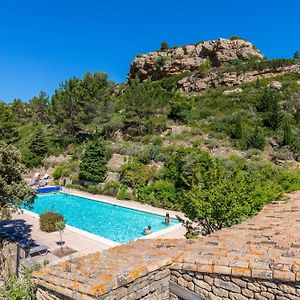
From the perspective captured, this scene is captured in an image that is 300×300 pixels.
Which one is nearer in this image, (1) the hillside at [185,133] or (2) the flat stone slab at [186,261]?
(2) the flat stone slab at [186,261]

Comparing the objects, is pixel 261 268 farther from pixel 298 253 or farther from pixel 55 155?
pixel 55 155

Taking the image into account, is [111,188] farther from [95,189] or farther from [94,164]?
[94,164]

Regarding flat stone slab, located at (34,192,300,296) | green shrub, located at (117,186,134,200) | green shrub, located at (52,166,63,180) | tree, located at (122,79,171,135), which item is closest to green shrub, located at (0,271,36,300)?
flat stone slab, located at (34,192,300,296)

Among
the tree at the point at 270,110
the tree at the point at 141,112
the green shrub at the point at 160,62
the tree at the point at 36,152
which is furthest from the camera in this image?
the green shrub at the point at 160,62

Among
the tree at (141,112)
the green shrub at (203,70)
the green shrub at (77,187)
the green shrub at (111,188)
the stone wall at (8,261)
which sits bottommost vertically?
the stone wall at (8,261)

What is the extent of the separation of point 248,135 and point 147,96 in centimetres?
1159

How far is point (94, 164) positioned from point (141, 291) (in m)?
21.9

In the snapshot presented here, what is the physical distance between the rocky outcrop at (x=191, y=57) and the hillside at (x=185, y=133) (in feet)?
0.72

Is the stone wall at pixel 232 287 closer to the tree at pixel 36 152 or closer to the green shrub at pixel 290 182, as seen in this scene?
the green shrub at pixel 290 182

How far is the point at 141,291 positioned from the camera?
4305 mm

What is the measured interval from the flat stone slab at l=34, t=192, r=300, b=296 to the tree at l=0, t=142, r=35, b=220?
22.6 feet

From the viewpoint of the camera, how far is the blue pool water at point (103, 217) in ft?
55.8

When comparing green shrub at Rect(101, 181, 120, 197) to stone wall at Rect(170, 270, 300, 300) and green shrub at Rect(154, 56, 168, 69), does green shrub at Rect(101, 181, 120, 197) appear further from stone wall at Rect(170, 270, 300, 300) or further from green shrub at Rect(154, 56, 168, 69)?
green shrub at Rect(154, 56, 168, 69)

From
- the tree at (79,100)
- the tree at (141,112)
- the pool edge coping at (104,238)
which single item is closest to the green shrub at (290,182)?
the pool edge coping at (104,238)
